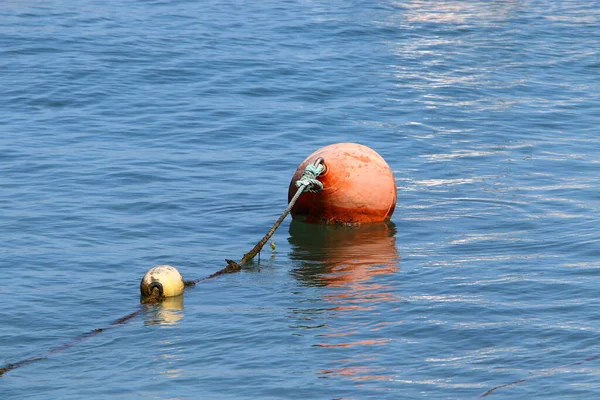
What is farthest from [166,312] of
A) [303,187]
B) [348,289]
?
[303,187]

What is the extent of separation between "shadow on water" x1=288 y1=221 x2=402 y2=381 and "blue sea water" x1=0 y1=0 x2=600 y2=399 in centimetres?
3

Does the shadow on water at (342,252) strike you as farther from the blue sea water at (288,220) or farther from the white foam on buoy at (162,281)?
the white foam on buoy at (162,281)

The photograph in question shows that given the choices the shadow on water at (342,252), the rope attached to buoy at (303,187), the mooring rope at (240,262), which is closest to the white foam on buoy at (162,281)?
the mooring rope at (240,262)

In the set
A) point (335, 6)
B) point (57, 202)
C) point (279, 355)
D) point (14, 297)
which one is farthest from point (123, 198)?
point (335, 6)

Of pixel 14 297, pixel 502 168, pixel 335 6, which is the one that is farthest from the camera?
pixel 335 6

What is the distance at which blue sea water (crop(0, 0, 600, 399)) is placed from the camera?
8.73m

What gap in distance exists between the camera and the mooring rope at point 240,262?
29.7 ft

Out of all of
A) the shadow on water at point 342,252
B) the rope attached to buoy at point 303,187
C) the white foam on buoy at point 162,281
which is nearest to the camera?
the white foam on buoy at point 162,281

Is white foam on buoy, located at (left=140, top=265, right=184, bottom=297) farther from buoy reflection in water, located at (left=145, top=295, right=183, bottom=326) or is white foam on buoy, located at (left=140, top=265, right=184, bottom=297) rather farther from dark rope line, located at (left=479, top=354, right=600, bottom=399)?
dark rope line, located at (left=479, top=354, right=600, bottom=399)

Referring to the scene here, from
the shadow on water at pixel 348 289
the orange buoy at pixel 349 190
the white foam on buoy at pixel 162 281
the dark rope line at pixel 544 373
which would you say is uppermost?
the orange buoy at pixel 349 190

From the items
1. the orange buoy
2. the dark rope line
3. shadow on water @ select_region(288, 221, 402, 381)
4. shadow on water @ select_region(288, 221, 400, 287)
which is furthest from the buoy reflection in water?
the dark rope line

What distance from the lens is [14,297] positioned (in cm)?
1045

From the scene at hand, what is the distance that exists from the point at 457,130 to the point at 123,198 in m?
6.41

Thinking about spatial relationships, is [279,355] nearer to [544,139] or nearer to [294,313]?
[294,313]
